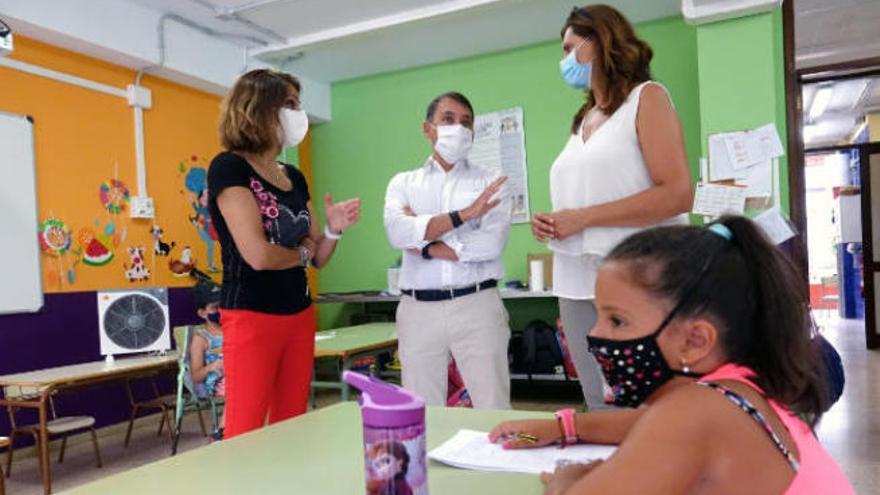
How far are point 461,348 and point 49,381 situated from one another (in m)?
2.34

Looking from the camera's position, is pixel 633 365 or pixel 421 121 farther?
pixel 421 121

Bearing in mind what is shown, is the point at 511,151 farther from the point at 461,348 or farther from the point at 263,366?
the point at 263,366

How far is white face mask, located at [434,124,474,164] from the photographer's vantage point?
238 centimetres

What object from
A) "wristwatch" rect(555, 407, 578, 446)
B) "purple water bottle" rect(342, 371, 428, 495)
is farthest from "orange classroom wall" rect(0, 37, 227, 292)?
"purple water bottle" rect(342, 371, 428, 495)

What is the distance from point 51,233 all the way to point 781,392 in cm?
450

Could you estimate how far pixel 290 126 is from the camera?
2061mm

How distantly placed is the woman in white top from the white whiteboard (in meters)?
3.65

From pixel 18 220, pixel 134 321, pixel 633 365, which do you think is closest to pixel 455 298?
pixel 633 365

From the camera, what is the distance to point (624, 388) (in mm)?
933

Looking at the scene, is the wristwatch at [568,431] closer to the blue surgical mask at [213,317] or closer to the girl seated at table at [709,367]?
the girl seated at table at [709,367]

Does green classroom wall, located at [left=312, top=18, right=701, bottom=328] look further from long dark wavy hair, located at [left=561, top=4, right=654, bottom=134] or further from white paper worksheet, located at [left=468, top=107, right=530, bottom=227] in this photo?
long dark wavy hair, located at [left=561, top=4, right=654, bottom=134]

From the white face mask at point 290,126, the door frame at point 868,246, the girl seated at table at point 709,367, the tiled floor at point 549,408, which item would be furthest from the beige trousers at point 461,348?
the door frame at point 868,246

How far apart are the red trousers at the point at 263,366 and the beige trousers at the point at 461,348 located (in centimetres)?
47

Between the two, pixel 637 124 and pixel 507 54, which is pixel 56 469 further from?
pixel 507 54
